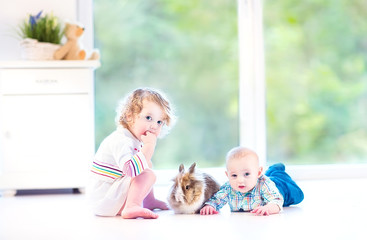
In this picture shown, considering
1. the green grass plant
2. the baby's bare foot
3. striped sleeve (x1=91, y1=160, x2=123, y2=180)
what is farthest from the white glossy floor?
the green grass plant

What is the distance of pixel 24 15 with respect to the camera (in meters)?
3.23

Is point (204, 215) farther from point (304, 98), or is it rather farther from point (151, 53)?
point (304, 98)

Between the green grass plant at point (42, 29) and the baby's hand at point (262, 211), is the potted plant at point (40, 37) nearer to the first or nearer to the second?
the green grass plant at point (42, 29)

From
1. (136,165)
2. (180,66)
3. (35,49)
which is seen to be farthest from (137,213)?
(180,66)

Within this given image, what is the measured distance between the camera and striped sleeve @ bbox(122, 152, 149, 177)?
6.18ft

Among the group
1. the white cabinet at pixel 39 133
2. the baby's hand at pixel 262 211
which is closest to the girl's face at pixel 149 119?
the baby's hand at pixel 262 211

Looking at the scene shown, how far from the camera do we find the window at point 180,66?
11.7 feet

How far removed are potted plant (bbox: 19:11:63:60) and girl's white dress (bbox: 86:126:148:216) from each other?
105cm

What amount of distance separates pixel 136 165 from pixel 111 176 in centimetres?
18

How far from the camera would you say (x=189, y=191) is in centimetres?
197

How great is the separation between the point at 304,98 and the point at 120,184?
222cm

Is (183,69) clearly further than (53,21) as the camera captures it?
Yes

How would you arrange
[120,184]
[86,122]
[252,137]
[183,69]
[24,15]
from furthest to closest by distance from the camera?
[183,69], [252,137], [24,15], [86,122], [120,184]

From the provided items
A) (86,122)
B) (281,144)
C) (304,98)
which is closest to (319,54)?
(304,98)
